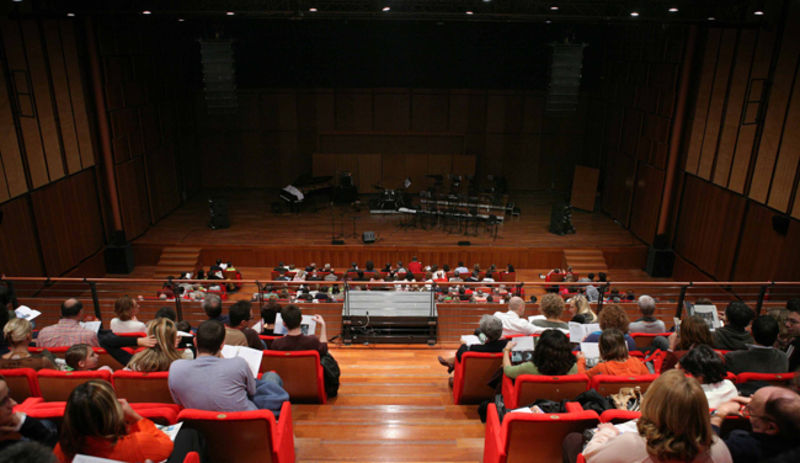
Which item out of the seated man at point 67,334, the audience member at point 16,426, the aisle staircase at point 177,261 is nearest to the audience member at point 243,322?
the seated man at point 67,334

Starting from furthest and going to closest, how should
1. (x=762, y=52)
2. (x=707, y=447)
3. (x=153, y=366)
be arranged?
(x=762, y=52)
(x=153, y=366)
(x=707, y=447)

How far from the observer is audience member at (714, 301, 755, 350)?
4289 millimetres

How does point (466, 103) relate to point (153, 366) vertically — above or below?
above

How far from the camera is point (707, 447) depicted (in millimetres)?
2355

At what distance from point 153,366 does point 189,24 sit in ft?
50.8

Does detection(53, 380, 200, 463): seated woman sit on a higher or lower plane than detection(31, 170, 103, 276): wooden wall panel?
higher

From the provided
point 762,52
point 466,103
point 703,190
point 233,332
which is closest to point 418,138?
point 466,103

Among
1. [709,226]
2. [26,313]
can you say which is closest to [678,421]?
[26,313]

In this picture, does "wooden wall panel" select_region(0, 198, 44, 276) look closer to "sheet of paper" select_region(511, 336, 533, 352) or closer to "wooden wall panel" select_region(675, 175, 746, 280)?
"sheet of paper" select_region(511, 336, 533, 352)

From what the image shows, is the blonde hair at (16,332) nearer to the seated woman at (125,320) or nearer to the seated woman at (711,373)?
the seated woman at (125,320)

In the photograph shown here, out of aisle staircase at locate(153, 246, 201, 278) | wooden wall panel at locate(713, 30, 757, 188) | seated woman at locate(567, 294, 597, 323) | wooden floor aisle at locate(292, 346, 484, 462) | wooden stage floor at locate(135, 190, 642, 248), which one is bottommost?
aisle staircase at locate(153, 246, 201, 278)

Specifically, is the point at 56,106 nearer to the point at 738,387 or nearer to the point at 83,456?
the point at 83,456

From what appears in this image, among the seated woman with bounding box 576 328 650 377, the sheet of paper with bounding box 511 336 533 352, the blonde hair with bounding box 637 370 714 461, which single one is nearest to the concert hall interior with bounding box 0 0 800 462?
the sheet of paper with bounding box 511 336 533 352

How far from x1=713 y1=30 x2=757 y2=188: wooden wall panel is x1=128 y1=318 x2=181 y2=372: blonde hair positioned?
11.0 meters
